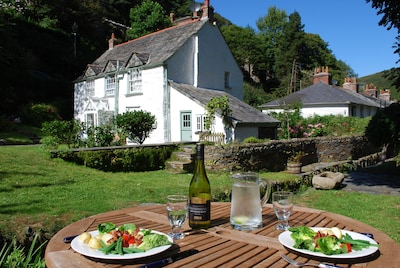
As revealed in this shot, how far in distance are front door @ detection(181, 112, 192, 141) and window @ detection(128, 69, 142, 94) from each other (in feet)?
13.0

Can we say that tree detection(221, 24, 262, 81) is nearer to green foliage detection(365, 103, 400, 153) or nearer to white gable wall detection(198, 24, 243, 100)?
white gable wall detection(198, 24, 243, 100)

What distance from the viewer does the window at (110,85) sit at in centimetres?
2320

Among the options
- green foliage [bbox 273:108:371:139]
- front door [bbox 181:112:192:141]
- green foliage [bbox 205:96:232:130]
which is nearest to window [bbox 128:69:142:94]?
front door [bbox 181:112:192:141]

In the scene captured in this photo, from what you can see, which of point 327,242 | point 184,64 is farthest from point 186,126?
point 327,242

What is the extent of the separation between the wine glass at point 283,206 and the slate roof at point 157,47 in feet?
58.3

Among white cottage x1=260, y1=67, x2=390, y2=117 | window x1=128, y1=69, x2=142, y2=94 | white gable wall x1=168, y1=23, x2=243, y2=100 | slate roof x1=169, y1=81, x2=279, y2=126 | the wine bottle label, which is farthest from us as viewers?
white cottage x1=260, y1=67, x2=390, y2=117

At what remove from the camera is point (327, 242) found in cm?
179

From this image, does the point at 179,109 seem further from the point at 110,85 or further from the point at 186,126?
the point at 110,85

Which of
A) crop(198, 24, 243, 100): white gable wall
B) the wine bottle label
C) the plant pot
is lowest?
the plant pot

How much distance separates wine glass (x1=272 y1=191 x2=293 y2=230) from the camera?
2252mm

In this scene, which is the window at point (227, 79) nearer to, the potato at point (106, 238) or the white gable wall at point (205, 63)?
the white gable wall at point (205, 63)

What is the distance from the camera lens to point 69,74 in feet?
116

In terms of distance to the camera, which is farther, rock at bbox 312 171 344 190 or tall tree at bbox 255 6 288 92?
tall tree at bbox 255 6 288 92

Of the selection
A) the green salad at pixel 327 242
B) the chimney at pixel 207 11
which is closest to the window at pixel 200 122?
the chimney at pixel 207 11
